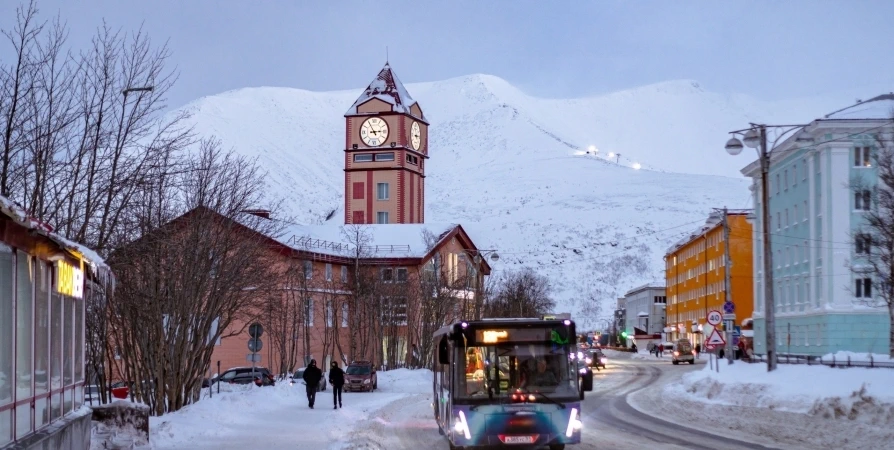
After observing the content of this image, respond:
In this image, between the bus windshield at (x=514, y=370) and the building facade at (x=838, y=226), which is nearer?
the bus windshield at (x=514, y=370)

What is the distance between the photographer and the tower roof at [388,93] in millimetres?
113312

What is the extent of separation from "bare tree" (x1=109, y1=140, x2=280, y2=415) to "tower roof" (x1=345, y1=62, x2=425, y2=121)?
3190 inches

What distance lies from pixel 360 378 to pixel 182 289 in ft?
75.3

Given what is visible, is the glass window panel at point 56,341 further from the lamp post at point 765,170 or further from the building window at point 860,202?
the building window at point 860,202

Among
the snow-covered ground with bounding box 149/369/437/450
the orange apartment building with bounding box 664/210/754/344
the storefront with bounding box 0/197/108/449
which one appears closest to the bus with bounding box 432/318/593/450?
the snow-covered ground with bounding box 149/369/437/450

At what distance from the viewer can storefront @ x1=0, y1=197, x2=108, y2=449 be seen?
1166cm

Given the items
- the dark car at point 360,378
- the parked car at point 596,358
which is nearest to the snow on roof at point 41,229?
the parked car at point 596,358

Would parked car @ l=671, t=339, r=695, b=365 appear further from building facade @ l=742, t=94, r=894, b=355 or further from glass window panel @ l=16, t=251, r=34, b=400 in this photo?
glass window panel @ l=16, t=251, r=34, b=400

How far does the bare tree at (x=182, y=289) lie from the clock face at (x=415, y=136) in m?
81.5

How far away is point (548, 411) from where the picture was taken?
19609mm

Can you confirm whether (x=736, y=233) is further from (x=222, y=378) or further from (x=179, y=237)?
(x=179, y=237)

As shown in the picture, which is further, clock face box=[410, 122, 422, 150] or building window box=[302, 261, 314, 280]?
clock face box=[410, 122, 422, 150]

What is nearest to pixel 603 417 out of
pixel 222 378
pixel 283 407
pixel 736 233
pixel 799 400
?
pixel 799 400

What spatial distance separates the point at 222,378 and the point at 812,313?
115 ft
